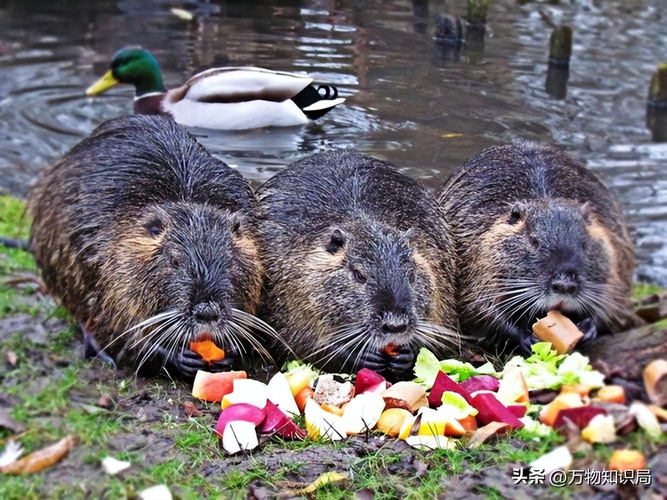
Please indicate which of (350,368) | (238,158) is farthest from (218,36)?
(350,368)

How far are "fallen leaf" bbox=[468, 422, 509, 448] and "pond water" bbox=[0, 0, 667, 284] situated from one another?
332cm

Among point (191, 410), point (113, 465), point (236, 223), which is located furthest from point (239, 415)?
point (236, 223)

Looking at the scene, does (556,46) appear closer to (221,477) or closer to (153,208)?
(153,208)

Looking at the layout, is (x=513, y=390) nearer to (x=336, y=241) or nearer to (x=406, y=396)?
(x=406, y=396)

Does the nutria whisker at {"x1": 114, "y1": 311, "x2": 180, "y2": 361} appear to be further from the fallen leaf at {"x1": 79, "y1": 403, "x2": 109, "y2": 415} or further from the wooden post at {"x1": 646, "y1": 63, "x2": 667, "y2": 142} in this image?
the wooden post at {"x1": 646, "y1": 63, "x2": 667, "y2": 142}

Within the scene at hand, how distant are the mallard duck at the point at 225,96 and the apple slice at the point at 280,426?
18.7ft

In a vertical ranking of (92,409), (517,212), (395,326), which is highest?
(517,212)

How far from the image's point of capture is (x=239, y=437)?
3248 mm

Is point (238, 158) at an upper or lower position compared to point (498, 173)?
lower

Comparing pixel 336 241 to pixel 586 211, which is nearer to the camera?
pixel 336 241

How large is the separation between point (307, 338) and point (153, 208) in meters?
0.90

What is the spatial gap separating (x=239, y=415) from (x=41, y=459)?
704 mm

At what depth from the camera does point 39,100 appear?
9.31 meters

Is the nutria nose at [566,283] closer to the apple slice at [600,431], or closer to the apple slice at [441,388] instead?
the apple slice at [441,388]
